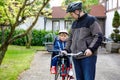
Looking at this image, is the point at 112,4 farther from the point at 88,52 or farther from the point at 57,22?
the point at 88,52

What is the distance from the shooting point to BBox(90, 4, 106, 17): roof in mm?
36906

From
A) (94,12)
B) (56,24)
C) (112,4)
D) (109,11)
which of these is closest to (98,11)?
(94,12)

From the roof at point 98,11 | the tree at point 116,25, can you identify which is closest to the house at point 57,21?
the roof at point 98,11

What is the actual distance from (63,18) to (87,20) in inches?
1216

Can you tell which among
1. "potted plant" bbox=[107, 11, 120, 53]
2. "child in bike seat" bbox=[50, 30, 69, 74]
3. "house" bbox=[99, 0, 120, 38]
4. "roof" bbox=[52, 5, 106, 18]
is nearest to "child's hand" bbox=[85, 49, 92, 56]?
"child in bike seat" bbox=[50, 30, 69, 74]

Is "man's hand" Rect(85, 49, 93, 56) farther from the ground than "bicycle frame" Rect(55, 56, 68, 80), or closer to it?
farther from the ground

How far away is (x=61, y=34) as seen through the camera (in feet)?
28.9

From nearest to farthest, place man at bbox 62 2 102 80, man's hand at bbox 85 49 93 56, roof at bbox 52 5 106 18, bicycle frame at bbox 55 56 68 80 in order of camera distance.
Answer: man's hand at bbox 85 49 93 56 < man at bbox 62 2 102 80 < bicycle frame at bbox 55 56 68 80 < roof at bbox 52 5 106 18

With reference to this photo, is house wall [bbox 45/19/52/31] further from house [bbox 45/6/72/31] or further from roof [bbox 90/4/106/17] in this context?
roof [bbox 90/4/106/17]

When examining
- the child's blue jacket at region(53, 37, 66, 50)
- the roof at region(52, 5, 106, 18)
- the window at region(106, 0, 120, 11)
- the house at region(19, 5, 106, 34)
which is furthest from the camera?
the house at region(19, 5, 106, 34)

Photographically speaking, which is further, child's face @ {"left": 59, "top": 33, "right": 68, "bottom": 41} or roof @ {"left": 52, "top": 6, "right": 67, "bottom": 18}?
roof @ {"left": 52, "top": 6, "right": 67, "bottom": 18}

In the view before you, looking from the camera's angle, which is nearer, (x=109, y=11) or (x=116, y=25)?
(x=116, y=25)

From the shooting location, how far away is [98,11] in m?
37.5

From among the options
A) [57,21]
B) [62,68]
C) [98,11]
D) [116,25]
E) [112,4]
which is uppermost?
[112,4]
